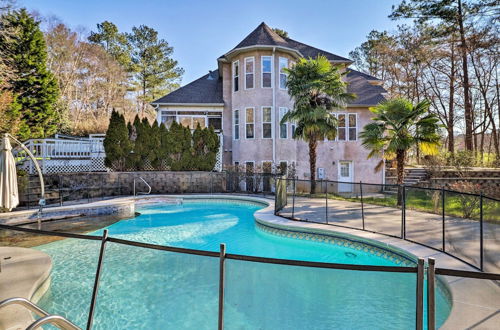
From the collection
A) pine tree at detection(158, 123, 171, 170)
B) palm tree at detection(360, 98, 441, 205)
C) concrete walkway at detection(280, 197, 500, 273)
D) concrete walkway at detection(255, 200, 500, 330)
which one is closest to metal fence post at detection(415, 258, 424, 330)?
concrete walkway at detection(255, 200, 500, 330)

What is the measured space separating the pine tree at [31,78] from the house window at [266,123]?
15412mm

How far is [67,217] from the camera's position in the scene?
11172mm

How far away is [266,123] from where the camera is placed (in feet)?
58.2

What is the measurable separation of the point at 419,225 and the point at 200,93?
15.8 meters

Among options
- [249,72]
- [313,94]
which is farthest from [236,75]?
[313,94]

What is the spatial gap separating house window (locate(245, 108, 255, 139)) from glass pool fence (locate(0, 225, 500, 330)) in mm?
13266

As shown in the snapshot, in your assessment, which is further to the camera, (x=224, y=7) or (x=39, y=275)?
(x=224, y=7)

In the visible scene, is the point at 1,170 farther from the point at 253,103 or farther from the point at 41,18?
the point at 41,18

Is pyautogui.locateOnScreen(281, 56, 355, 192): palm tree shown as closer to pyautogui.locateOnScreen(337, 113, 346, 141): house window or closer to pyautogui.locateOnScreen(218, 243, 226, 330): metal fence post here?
pyautogui.locateOnScreen(337, 113, 346, 141): house window

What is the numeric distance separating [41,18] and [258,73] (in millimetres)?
20349

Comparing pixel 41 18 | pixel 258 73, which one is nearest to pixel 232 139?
pixel 258 73

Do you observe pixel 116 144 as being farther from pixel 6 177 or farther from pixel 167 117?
pixel 6 177

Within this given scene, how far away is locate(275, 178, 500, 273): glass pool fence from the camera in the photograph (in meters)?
5.14

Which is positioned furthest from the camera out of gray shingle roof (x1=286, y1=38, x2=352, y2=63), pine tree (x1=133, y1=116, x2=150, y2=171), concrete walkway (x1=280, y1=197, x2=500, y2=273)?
gray shingle roof (x1=286, y1=38, x2=352, y2=63)
